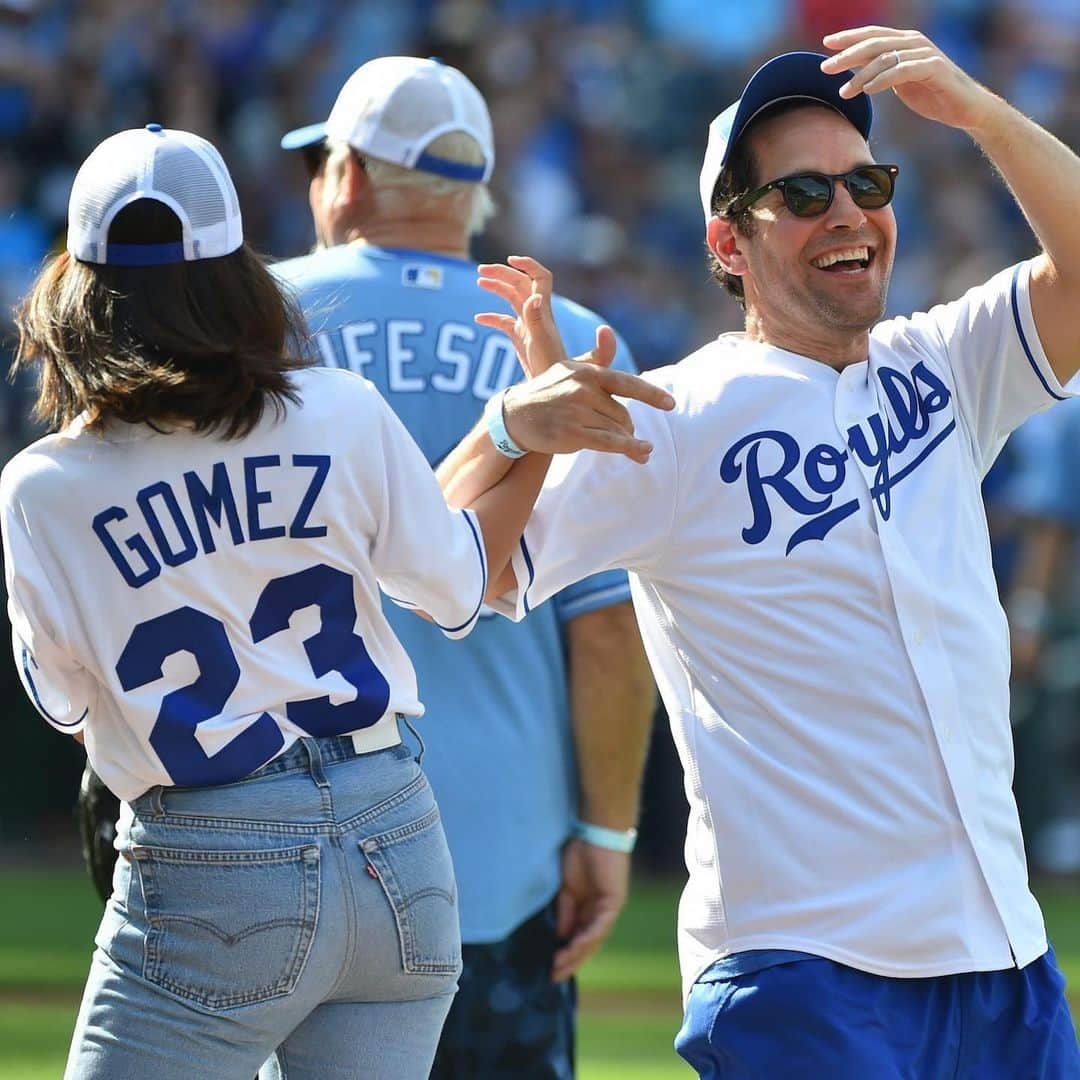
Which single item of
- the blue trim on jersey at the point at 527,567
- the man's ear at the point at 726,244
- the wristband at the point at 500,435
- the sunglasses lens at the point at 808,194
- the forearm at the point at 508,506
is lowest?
the blue trim on jersey at the point at 527,567

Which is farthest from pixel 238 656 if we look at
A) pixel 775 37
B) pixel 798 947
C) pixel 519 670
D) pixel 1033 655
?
pixel 775 37

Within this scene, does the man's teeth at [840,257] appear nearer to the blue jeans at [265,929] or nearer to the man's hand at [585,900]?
the blue jeans at [265,929]

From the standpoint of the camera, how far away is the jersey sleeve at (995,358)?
11.2ft

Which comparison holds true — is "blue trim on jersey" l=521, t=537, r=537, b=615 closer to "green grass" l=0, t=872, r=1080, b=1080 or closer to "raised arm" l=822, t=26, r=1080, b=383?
"raised arm" l=822, t=26, r=1080, b=383

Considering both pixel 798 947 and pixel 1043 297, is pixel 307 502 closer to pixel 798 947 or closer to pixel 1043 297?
pixel 798 947

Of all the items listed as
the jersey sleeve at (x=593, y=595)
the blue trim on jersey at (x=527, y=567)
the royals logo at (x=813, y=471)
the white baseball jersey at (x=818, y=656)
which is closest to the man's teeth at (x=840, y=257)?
the white baseball jersey at (x=818, y=656)

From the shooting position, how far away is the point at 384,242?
4199 millimetres

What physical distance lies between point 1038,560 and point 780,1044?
685 cm

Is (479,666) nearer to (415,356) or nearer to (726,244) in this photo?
(415,356)

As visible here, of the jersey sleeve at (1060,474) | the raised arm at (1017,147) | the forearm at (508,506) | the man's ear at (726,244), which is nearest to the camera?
the forearm at (508,506)

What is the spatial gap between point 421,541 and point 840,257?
3.05 feet

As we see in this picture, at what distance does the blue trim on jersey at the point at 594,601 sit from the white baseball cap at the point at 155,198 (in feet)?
4.78

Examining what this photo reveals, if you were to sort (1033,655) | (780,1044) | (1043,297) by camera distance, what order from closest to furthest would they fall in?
(780,1044) < (1043,297) < (1033,655)

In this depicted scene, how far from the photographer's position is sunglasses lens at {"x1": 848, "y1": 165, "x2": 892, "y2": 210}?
3.33 metres
